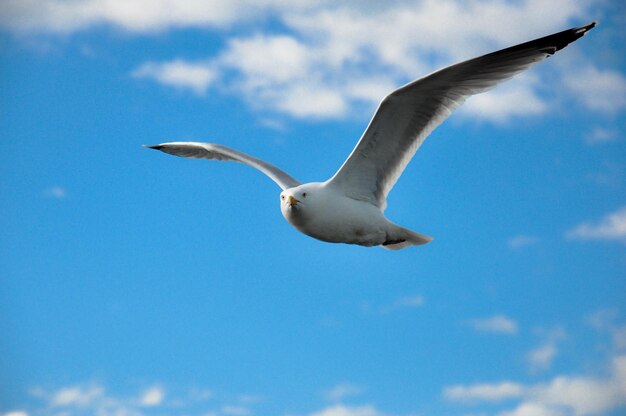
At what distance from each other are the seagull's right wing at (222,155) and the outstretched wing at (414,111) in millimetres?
971

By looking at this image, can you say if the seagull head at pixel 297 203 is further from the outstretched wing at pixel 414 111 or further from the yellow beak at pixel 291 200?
the outstretched wing at pixel 414 111

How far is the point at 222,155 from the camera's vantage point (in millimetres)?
10016

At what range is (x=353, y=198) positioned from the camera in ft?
24.5

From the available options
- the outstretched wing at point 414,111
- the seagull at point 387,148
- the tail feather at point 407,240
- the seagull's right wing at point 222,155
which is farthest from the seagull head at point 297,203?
the tail feather at point 407,240

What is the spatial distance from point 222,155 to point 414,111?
3.52 meters

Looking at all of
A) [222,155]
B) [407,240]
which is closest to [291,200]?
[407,240]

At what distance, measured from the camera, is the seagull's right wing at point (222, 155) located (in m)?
8.39

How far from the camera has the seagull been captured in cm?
694

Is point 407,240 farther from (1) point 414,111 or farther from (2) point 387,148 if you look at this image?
(1) point 414,111

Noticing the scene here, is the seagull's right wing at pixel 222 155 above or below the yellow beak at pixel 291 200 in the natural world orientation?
above

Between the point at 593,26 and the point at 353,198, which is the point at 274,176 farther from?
the point at 593,26

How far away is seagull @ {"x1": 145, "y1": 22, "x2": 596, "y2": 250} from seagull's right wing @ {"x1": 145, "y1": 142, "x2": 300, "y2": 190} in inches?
35.0

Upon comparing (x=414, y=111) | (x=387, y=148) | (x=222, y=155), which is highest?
(x=222, y=155)

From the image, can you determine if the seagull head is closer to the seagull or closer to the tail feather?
the seagull
